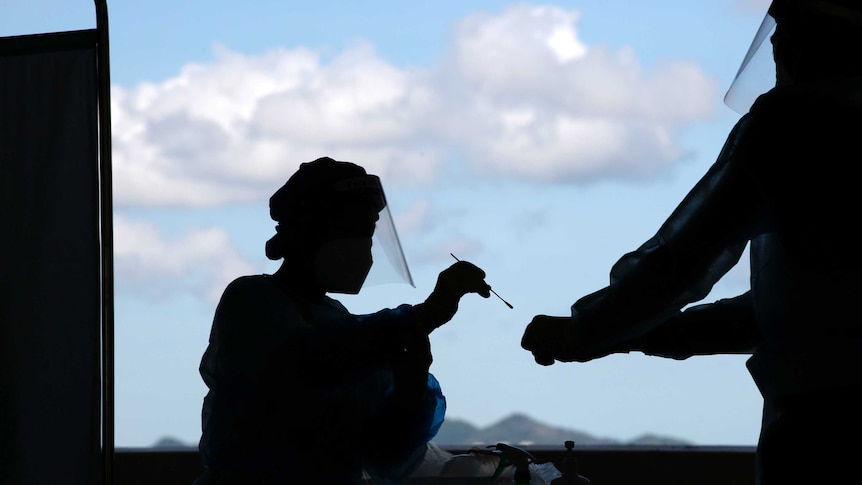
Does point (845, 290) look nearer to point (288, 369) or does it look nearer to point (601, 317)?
point (601, 317)

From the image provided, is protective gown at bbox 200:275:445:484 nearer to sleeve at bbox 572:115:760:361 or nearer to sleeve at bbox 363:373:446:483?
sleeve at bbox 363:373:446:483

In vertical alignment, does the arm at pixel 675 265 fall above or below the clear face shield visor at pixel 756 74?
below

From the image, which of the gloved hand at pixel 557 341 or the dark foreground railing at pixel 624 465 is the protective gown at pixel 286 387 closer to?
the gloved hand at pixel 557 341

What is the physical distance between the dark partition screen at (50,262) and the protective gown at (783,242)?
3.59ft

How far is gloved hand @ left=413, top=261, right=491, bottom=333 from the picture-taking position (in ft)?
5.31

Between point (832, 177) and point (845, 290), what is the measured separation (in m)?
0.14

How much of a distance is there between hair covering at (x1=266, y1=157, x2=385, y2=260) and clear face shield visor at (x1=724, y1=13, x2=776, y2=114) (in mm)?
620

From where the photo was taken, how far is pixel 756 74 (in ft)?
4.80

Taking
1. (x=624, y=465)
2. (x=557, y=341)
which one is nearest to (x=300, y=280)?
(x=557, y=341)

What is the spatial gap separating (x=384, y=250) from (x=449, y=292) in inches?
7.7

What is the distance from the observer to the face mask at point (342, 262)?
1758 millimetres

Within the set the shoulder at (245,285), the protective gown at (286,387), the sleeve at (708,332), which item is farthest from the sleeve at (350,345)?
the sleeve at (708,332)

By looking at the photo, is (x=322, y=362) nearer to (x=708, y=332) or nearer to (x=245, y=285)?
(x=245, y=285)

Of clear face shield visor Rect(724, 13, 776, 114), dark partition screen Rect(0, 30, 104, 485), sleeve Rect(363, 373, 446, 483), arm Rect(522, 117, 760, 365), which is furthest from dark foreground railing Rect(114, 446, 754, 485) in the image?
clear face shield visor Rect(724, 13, 776, 114)
